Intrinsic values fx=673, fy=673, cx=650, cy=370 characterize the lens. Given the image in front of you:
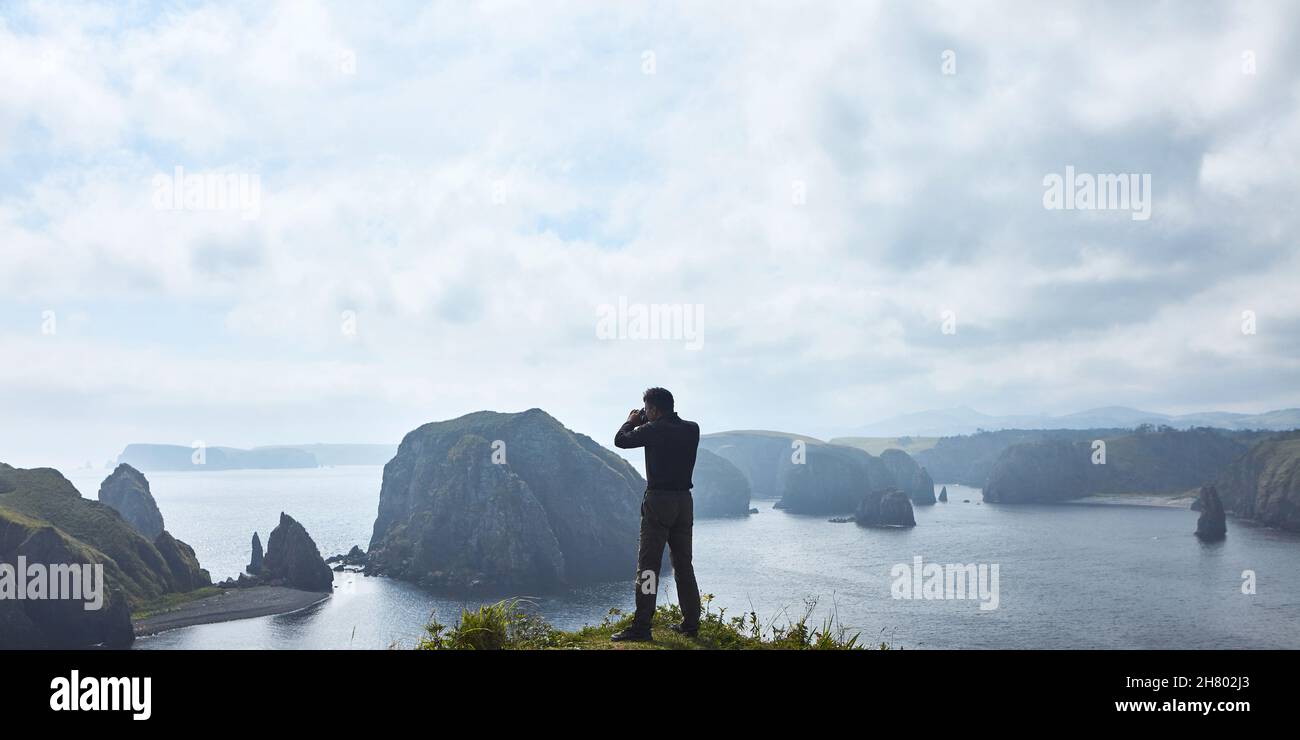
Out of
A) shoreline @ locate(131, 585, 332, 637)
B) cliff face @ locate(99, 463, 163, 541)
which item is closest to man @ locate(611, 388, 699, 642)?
shoreline @ locate(131, 585, 332, 637)

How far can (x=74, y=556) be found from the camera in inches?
3762

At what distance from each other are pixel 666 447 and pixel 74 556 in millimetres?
121036

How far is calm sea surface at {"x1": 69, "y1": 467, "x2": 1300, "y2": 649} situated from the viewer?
76.6 m

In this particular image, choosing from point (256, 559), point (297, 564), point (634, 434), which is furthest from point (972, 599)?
point (256, 559)

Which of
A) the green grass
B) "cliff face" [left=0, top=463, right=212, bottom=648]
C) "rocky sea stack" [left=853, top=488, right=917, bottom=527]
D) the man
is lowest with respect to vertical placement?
"rocky sea stack" [left=853, top=488, right=917, bottom=527]

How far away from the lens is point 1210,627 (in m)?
79.4

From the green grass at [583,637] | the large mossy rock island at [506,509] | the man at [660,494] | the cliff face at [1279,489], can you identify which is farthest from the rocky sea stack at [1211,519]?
the man at [660,494]

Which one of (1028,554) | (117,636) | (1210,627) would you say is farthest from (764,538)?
(117,636)

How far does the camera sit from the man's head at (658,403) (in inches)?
420

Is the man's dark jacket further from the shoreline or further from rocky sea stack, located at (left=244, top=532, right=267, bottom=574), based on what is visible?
rocky sea stack, located at (left=244, top=532, right=267, bottom=574)

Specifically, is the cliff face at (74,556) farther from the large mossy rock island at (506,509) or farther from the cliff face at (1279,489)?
the cliff face at (1279,489)
